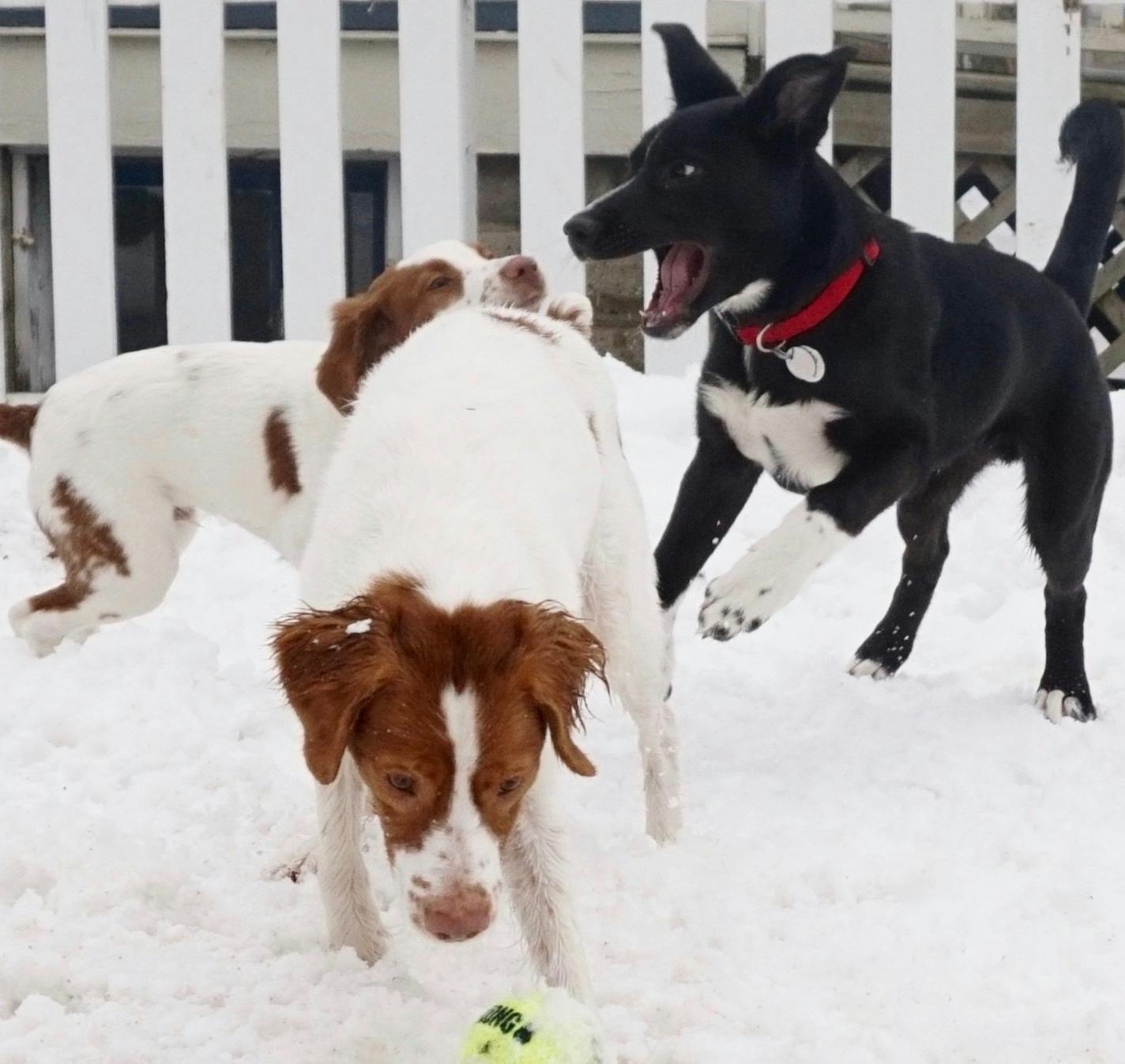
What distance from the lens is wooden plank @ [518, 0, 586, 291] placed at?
611 cm

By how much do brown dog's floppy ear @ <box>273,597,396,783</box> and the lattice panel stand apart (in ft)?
17.1

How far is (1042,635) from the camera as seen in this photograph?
15.9ft

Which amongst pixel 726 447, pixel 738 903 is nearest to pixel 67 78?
pixel 726 447

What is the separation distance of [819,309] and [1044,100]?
9.36 ft

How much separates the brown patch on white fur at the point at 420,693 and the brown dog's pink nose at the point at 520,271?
1889 mm

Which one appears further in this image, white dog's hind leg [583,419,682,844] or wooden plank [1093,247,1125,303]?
wooden plank [1093,247,1125,303]

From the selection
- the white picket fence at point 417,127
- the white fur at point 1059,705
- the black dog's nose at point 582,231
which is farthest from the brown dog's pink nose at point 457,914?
the white picket fence at point 417,127

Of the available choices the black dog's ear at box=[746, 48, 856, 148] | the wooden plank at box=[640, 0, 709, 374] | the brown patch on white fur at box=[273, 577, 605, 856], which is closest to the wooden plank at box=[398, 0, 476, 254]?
the wooden plank at box=[640, 0, 709, 374]

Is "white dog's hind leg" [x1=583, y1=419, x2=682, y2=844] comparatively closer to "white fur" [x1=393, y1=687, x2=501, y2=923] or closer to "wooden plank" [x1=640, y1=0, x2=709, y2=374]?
"white fur" [x1=393, y1=687, x2=501, y2=923]

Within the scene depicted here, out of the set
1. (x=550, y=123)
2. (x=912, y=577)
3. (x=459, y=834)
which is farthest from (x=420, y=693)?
(x=550, y=123)

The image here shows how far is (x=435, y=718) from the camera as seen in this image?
7.10ft

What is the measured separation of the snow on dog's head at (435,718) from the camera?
7.09 ft

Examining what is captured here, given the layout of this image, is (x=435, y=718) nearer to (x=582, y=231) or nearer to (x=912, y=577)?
(x=582, y=231)

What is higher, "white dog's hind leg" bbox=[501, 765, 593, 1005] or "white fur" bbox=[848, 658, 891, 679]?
"white dog's hind leg" bbox=[501, 765, 593, 1005]
